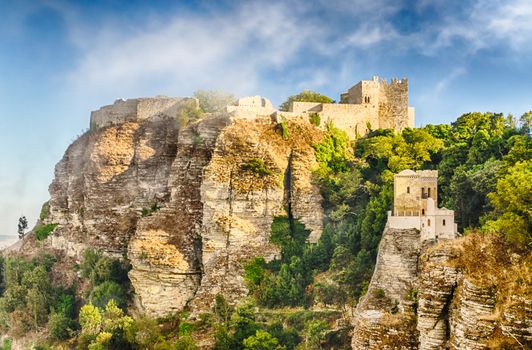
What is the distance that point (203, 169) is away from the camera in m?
43.2

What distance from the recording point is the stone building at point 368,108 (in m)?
46.1

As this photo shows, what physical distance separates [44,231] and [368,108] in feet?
102

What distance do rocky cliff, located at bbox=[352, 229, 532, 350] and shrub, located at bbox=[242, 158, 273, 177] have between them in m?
13.5

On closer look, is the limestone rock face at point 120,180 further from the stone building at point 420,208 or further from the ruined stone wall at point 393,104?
the stone building at point 420,208

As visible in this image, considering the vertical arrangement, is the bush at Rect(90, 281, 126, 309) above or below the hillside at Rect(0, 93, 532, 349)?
below

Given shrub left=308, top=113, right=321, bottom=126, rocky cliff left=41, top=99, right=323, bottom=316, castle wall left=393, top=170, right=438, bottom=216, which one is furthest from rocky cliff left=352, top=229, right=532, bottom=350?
shrub left=308, top=113, right=321, bottom=126

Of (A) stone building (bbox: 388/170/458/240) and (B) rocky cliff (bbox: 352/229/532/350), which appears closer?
(B) rocky cliff (bbox: 352/229/532/350)

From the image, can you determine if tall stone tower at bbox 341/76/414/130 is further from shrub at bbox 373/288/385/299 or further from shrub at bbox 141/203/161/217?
shrub at bbox 373/288/385/299

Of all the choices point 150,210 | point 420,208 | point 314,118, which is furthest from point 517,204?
point 150,210

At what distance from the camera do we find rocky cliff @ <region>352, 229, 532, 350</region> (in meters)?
19.6

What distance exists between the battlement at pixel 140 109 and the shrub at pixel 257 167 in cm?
789

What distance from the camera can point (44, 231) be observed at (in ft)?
187

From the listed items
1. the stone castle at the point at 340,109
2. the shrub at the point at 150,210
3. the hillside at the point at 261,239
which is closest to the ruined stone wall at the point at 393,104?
the stone castle at the point at 340,109

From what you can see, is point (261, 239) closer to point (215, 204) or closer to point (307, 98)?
point (215, 204)
